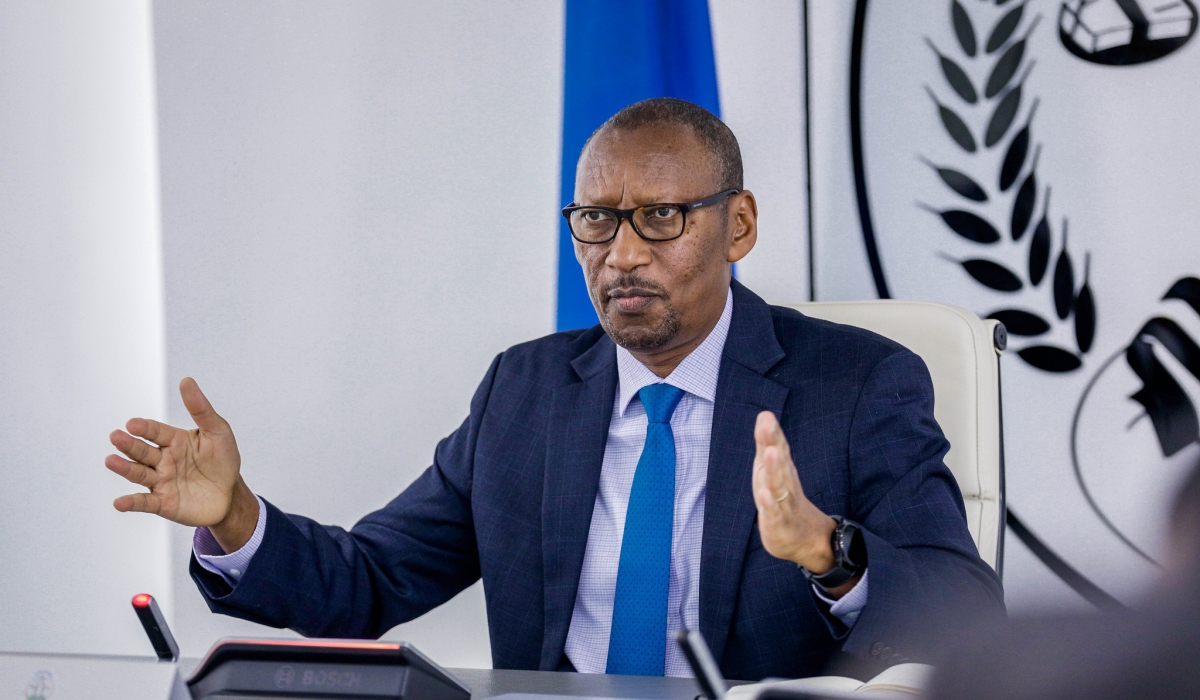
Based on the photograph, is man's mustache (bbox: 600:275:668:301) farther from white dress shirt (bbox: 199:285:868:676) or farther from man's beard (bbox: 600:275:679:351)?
white dress shirt (bbox: 199:285:868:676)

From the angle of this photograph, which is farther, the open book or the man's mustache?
the man's mustache

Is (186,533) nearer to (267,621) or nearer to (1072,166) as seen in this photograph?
(267,621)

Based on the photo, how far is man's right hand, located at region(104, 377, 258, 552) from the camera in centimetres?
152

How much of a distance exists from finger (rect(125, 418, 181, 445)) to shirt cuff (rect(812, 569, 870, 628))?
961 mm

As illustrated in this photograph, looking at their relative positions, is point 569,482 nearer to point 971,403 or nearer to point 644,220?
point 644,220

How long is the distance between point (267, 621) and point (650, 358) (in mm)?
788

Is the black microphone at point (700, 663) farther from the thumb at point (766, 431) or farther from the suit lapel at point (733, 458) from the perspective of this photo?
the suit lapel at point (733, 458)

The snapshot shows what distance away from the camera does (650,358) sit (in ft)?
6.17

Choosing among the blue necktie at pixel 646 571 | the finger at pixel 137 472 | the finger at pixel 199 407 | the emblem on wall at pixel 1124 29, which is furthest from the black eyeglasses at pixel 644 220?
the emblem on wall at pixel 1124 29

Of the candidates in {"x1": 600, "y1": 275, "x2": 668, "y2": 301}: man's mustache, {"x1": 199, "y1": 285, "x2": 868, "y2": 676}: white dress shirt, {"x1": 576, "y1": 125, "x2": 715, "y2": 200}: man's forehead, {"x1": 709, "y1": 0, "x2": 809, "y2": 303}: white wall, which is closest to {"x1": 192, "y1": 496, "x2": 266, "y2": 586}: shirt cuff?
{"x1": 199, "y1": 285, "x2": 868, "y2": 676}: white dress shirt

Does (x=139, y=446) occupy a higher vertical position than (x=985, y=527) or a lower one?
higher

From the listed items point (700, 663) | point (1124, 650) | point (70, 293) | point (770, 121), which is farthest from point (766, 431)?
point (70, 293)

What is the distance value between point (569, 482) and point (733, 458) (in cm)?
29

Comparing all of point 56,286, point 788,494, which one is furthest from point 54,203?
point 788,494
